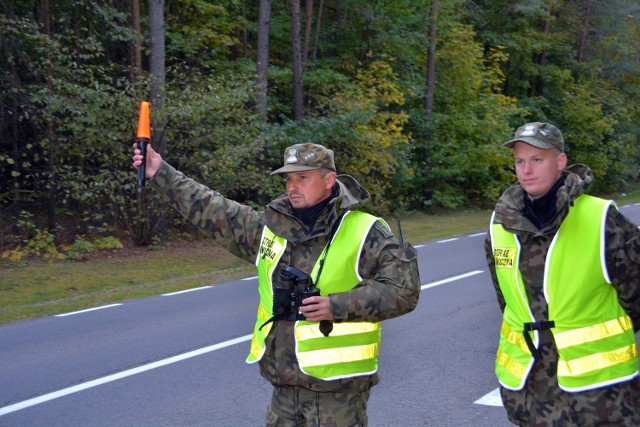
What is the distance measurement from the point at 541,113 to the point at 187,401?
31.3m

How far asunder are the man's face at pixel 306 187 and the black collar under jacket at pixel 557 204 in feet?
2.65

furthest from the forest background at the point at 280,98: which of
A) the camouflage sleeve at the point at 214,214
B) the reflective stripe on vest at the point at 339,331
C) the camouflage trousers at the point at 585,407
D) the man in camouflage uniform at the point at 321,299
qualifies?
the camouflage trousers at the point at 585,407

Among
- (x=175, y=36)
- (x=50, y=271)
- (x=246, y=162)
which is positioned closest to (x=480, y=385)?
(x=50, y=271)

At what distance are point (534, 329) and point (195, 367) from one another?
4.99 metres

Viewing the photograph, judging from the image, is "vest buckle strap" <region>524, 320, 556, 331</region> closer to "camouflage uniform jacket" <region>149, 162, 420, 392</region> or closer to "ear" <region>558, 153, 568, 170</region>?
"camouflage uniform jacket" <region>149, 162, 420, 392</region>

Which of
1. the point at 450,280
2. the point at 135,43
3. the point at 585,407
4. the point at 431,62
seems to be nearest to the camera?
the point at 585,407

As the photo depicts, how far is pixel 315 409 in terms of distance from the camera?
3.74 m

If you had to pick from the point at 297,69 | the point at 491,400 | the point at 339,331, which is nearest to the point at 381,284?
the point at 339,331

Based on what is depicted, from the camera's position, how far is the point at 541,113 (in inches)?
1409

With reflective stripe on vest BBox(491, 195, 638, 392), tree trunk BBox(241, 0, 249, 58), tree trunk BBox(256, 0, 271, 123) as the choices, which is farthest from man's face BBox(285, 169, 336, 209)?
tree trunk BBox(241, 0, 249, 58)

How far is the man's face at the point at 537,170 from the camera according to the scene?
11.8ft

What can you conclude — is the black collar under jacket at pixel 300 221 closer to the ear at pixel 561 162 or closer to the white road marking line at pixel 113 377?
the ear at pixel 561 162

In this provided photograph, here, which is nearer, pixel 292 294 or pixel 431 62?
pixel 292 294

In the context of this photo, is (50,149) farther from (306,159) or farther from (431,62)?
(431,62)
